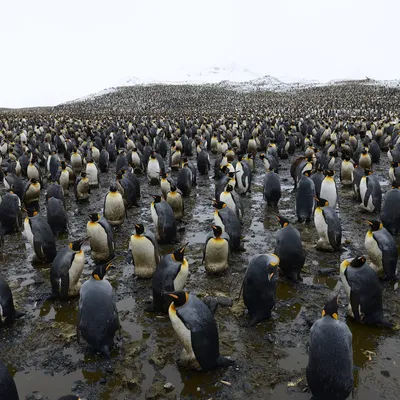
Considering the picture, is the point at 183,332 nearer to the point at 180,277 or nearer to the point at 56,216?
the point at 180,277

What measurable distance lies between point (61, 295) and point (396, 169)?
981 cm

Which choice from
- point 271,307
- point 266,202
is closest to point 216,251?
point 271,307

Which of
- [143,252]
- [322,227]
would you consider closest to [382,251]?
[322,227]

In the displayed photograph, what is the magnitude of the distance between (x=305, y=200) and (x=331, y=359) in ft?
18.3

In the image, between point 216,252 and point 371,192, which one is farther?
point 371,192

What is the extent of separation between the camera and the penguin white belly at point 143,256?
20.9ft

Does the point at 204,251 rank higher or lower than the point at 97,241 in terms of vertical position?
lower

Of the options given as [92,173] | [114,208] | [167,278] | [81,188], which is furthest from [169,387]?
[92,173]

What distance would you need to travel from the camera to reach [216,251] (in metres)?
6.45

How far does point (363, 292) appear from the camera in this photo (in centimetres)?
487

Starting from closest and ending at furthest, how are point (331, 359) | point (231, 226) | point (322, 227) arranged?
point (331, 359) < point (322, 227) < point (231, 226)

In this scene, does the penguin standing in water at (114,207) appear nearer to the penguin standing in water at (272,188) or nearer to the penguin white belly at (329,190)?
the penguin standing in water at (272,188)

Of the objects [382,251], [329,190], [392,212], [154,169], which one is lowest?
[382,251]

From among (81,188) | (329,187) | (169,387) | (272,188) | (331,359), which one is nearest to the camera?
(331,359)
